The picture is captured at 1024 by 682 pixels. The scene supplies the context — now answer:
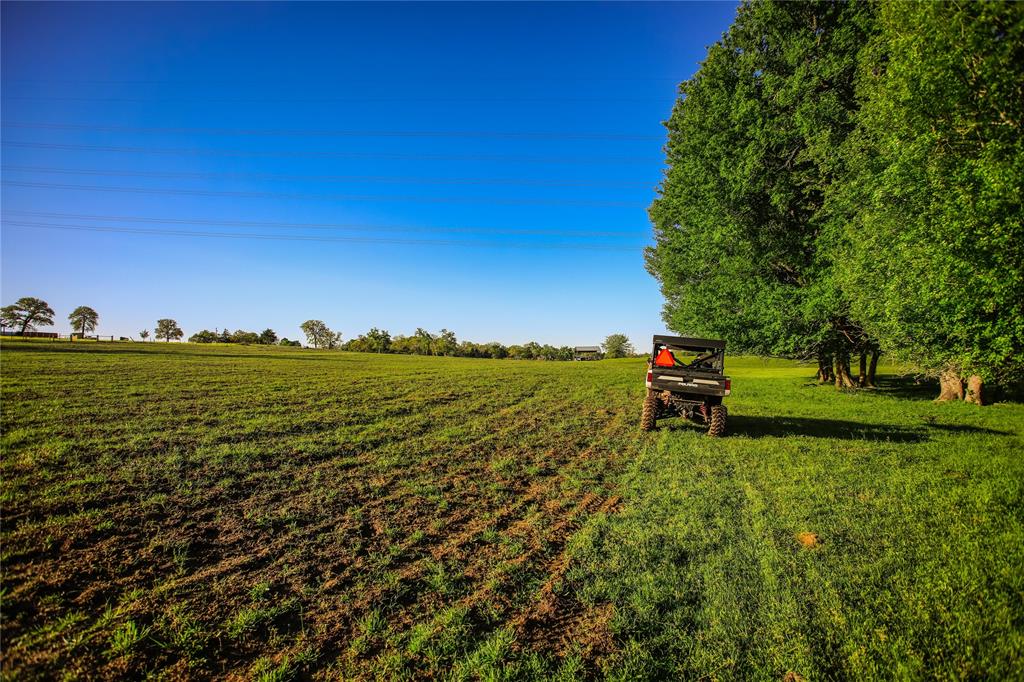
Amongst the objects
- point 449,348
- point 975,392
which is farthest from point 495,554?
point 449,348

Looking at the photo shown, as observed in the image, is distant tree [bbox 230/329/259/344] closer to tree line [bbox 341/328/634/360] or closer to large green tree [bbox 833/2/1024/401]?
tree line [bbox 341/328/634/360]

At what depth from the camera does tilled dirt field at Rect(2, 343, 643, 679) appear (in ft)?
11.5

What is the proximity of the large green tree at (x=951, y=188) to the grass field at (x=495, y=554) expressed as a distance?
3.46 metres

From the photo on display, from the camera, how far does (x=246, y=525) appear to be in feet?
19.1

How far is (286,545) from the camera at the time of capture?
5.34m

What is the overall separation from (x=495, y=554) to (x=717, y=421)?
9.20m

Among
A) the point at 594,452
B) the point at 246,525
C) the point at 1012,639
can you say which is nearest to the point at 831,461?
the point at 594,452

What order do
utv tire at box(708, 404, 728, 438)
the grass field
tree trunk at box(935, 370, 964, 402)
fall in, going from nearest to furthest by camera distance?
1. the grass field
2. utv tire at box(708, 404, 728, 438)
3. tree trunk at box(935, 370, 964, 402)

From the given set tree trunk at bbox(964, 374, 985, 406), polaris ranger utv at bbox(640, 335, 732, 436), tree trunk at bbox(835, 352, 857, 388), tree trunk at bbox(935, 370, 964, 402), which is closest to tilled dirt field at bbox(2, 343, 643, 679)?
polaris ranger utv at bbox(640, 335, 732, 436)

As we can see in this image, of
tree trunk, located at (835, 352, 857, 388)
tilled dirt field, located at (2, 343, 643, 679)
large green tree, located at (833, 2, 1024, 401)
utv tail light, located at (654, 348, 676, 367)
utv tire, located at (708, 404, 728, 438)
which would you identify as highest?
large green tree, located at (833, 2, 1024, 401)

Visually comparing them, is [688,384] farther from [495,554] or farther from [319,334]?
[319,334]

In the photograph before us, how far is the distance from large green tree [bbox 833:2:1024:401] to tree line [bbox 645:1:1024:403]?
5cm

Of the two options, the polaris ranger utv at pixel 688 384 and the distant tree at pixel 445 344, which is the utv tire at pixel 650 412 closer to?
the polaris ranger utv at pixel 688 384

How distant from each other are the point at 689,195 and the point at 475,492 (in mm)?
19466
